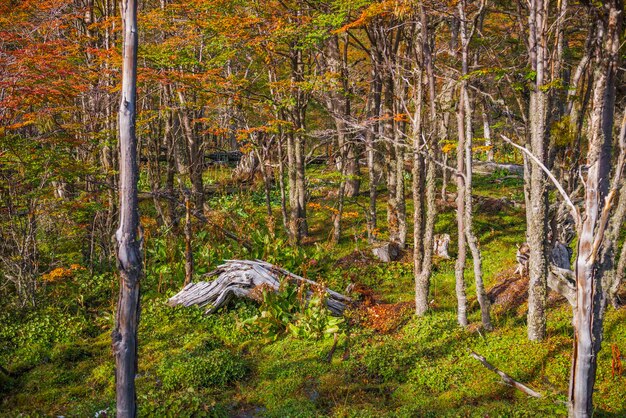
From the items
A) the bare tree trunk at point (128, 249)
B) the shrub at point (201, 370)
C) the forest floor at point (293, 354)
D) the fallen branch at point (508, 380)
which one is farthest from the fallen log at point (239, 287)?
the bare tree trunk at point (128, 249)

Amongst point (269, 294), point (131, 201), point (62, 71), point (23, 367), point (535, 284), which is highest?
point (62, 71)

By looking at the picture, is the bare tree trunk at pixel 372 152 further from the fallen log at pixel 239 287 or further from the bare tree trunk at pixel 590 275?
the bare tree trunk at pixel 590 275

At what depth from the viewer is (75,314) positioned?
12172 mm

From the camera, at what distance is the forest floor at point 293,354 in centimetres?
796

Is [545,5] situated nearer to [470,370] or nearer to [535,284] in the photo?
[535,284]

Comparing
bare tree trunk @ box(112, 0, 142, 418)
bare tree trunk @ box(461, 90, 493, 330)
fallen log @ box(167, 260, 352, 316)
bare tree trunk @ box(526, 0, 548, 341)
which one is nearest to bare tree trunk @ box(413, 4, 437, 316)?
bare tree trunk @ box(461, 90, 493, 330)

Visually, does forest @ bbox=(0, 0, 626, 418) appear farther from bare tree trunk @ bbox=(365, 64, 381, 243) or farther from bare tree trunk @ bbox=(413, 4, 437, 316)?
bare tree trunk @ bbox=(365, 64, 381, 243)

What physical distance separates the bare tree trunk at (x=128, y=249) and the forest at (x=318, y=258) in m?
0.02

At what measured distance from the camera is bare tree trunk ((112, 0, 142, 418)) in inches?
230

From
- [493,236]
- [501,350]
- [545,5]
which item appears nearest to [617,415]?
[501,350]

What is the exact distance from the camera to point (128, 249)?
585 centimetres

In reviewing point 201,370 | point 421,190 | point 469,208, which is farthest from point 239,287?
point 469,208

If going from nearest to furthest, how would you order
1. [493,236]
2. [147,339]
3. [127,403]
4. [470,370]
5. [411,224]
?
[127,403]
[470,370]
[147,339]
[493,236]
[411,224]

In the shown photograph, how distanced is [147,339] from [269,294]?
2.74m
